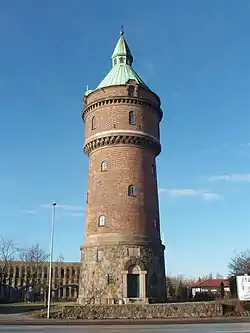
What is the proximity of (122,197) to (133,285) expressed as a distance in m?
7.91

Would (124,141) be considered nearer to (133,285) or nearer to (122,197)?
(122,197)

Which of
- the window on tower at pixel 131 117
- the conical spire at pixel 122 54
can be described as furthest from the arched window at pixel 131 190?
the conical spire at pixel 122 54

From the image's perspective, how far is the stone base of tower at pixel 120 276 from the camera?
37500mm

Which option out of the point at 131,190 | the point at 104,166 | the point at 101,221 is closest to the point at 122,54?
the point at 104,166

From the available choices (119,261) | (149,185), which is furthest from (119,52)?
(119,261)

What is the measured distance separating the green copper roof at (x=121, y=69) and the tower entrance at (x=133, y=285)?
61.6 ft

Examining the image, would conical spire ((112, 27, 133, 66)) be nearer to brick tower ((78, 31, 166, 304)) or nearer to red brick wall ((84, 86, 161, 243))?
brick tower ((78, 31, 166, 304))

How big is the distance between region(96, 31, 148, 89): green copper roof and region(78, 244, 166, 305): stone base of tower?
1667 centimetres

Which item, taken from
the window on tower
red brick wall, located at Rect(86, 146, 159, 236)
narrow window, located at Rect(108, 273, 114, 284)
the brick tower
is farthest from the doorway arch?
the window on tower

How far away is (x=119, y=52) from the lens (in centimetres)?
4822

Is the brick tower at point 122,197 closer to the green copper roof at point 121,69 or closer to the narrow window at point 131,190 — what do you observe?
the narrow window at point 131,190

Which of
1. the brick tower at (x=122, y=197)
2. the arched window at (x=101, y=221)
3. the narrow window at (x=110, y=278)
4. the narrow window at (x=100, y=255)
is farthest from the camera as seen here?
the arched window at (x=101, y=221)

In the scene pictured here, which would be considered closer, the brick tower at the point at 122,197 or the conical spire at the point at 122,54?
the brick tower at the point at 122,197

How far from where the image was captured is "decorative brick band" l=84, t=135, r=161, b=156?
135ft
